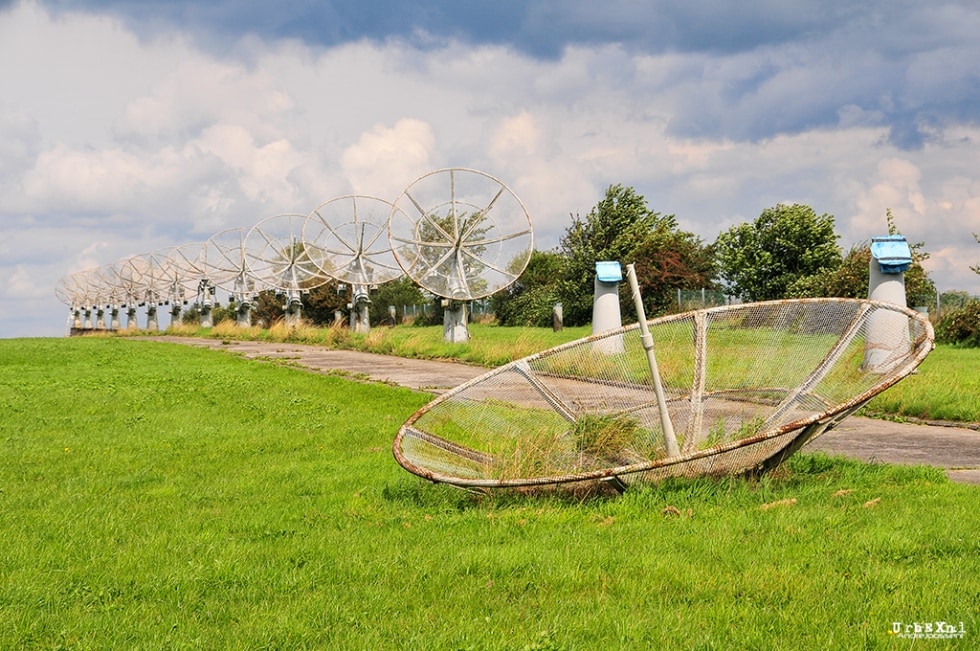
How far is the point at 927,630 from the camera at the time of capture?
3.76 meters

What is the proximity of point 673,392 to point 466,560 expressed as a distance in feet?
12.6

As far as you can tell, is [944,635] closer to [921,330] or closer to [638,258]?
[921,330]

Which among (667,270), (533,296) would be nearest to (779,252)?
(667,270)

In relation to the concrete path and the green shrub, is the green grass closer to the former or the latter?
the concrete path

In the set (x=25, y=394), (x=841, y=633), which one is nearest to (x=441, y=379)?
(x=25, y=394)

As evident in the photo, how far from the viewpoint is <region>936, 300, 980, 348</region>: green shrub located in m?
22.0

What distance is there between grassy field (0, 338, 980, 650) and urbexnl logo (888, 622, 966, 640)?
0.02 meters

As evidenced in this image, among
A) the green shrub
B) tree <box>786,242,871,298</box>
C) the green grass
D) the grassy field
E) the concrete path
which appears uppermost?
tree <box>786,242,871,298</box>

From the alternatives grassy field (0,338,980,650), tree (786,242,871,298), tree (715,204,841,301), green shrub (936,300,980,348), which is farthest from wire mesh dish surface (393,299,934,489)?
tree (715,204,841,301)

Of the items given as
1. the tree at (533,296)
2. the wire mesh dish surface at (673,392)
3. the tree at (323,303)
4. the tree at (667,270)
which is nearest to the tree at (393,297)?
the tree at (323,303)

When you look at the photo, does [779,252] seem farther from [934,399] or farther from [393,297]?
[393,297]

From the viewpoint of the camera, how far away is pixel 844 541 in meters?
5.01

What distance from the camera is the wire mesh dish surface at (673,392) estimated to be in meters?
6.90

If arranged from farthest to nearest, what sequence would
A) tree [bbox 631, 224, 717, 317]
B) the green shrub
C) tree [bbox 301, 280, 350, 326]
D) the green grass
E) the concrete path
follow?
tree [bbox 301, 280, 350, 326] < tree [bbox 631, 224, 717, 317] < the green shrub < the green grass < the concrete path
